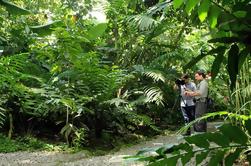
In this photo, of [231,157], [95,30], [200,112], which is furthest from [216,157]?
[95,30]

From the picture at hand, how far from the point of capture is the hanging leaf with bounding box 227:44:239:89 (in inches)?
28.2

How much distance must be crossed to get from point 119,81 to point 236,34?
219 inches

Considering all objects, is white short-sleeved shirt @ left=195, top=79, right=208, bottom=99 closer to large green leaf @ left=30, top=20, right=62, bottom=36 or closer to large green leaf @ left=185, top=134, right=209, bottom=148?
large green leaf @ left=30, top=20, right=62, bottom=36

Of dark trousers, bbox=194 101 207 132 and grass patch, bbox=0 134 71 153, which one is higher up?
dark trousers, bbox=194 101 207 132

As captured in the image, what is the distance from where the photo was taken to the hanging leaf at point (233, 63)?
0.72 m

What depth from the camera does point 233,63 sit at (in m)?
0.72

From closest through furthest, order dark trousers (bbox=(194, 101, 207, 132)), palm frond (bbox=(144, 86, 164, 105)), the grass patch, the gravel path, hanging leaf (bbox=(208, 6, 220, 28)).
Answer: hanging leaf (bbox=(208, 6, 220, 28)), the gravel path, the grass patch, dark trousers (bbox=(194, 101, 207, 132)), palm frond (bbox=(144, 86, 164, 105))

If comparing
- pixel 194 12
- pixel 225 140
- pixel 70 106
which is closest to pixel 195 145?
pixel 225 140

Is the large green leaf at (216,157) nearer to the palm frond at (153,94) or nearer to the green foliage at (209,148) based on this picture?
the green foliage at (209,148)

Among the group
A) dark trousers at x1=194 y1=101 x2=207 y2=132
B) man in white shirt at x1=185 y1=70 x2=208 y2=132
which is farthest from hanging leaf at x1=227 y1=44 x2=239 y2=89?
dark trousers at x1=194 y1=101 x2=207 y2=132

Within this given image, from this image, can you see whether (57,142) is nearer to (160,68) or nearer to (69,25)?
(69,25)

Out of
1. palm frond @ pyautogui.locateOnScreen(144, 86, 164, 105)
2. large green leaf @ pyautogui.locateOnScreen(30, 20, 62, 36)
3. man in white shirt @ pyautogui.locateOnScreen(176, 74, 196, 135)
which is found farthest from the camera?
palm frond @ pyautogui.locateOnScreen(144, 86, 164, 105)

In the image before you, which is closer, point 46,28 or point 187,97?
point 187,97

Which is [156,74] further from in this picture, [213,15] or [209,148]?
[209,148]
